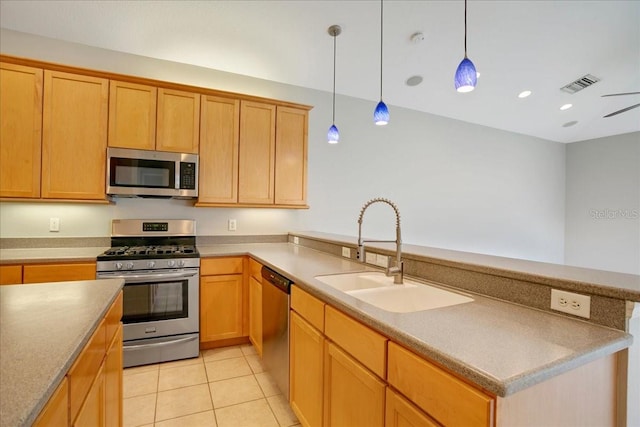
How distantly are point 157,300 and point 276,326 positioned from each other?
1.16 m

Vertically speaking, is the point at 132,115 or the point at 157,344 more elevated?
the point at 132,115

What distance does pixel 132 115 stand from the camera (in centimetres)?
278

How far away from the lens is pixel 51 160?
254cm

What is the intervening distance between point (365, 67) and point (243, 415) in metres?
3.49

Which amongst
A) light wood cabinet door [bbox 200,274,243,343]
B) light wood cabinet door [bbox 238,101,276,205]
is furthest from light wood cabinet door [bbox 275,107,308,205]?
light wood cabinet door [bbox 200,274,243,343]

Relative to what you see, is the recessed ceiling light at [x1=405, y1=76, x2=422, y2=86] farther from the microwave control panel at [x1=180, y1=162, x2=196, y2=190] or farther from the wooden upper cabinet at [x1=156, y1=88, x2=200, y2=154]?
the microwave control panel at [x1=180, y1=162, x2=196, y2=190]

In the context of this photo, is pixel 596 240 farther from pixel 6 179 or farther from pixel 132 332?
pixel 6 179

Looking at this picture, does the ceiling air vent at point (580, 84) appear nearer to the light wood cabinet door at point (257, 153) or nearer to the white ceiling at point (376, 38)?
the white ceiling at point (376, 38)

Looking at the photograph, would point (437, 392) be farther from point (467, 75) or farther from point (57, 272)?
point (57, 272)

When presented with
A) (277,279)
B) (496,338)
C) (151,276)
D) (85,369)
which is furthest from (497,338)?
(151,276)

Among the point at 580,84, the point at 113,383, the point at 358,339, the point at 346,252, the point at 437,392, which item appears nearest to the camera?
the point at 437,392

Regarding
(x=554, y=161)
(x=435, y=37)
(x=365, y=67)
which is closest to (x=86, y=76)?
(x=365, y=67)

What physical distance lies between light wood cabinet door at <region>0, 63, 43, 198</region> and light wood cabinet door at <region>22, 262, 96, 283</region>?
629 mm

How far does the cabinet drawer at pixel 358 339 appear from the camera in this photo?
1.08 m
